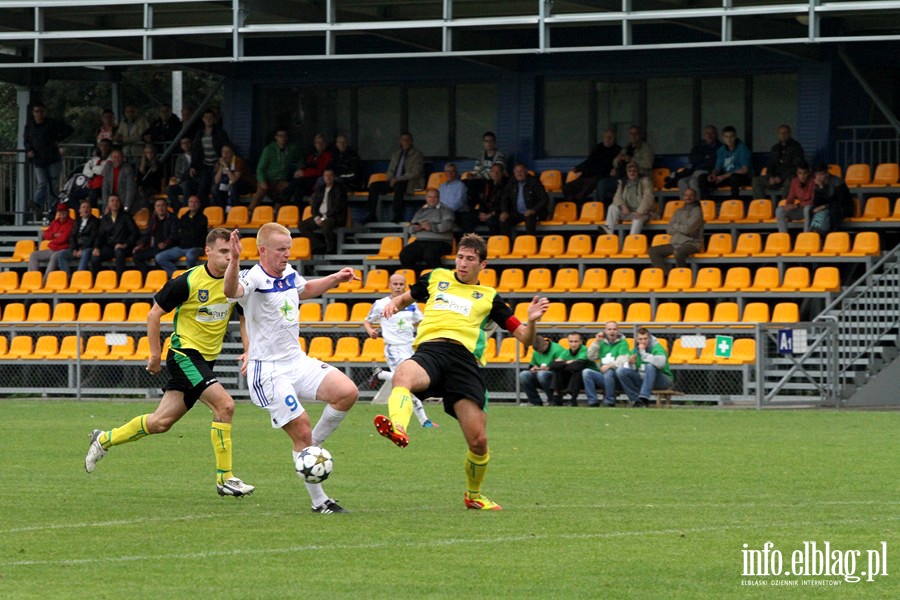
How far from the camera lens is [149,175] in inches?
1224

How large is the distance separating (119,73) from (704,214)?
1417cm

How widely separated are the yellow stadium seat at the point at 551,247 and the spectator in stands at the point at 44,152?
1073 cm

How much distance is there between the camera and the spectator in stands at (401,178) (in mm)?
28422

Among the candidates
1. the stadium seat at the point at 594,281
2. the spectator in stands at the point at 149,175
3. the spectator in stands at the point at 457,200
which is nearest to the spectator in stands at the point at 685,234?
the stadium seat at the point at 594,281

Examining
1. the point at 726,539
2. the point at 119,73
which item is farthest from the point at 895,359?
the point at 119,73

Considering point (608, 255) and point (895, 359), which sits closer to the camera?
point (895, 359)

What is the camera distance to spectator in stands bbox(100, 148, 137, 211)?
97.5ft

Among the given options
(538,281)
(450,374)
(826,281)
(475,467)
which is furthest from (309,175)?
(475,467)

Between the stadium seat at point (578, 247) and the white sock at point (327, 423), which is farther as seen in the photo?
the stadium seat at point (578, 247)

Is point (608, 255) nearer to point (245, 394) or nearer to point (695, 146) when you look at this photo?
point (695, 146)

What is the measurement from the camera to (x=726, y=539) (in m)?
8.48

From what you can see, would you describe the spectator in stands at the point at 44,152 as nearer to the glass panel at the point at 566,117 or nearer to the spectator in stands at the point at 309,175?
the spectator in stands at the point at 309,175

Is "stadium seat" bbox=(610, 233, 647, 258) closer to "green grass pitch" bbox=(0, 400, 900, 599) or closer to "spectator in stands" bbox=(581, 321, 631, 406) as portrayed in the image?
"spectator in stands" bbox=(581, 321, 631, 406)

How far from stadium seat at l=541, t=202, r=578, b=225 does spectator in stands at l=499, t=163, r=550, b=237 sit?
426mm
